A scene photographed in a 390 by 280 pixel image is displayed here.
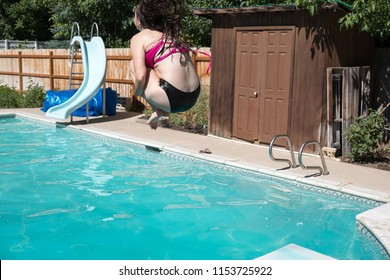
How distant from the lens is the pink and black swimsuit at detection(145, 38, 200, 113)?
3.52 metres

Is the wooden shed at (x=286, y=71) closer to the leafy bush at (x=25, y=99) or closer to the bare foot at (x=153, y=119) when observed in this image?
the bare foot at (x=153, y=119)

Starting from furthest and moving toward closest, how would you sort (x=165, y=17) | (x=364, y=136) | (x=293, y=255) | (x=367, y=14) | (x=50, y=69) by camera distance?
(x=50, y=69), (x=364, y=136), (x=367, y=14), (x=293, y=255), (x=165, y=17)

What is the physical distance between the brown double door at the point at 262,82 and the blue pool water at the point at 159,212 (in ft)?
6.05

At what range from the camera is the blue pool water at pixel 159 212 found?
593 centimetres

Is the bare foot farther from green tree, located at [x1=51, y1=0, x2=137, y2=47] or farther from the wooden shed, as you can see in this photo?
green tree, located at [x1=51, y1=0, x2=137, y2=47]

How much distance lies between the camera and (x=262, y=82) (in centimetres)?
1038

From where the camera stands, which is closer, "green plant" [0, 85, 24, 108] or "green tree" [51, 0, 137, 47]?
"green plant" [0, 85, 24, 108]

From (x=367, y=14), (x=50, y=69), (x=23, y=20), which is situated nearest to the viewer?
(x=367, y=14)

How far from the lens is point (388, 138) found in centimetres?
1023

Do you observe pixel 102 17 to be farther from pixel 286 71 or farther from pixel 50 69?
pixel 286 71

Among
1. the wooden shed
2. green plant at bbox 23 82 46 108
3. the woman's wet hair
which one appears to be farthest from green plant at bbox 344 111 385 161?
green plant at bbox 23 82 46 108

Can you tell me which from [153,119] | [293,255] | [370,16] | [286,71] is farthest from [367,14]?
[153,119]

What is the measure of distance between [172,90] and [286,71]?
6715 mm

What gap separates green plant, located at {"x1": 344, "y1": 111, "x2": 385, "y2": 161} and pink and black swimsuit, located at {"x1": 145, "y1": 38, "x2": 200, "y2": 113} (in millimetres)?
6127
